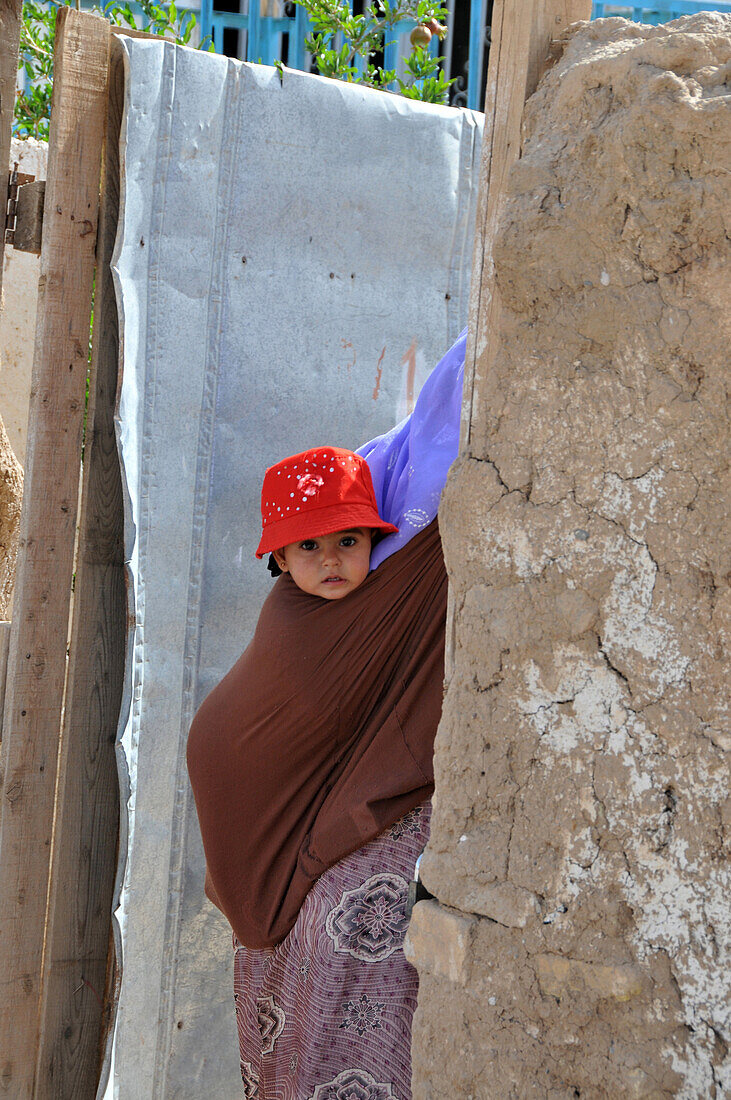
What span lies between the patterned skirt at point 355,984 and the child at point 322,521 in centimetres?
44

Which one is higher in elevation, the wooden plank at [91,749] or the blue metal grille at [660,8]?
the blue metal grille at [660,8]

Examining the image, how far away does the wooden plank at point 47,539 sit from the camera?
8.52ft

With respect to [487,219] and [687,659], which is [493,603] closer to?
[687,659]

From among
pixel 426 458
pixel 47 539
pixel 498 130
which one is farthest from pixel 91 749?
pixel 498 130

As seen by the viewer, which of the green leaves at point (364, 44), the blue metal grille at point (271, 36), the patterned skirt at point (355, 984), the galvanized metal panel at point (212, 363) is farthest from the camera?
the blue metal grille at point (271, 36)

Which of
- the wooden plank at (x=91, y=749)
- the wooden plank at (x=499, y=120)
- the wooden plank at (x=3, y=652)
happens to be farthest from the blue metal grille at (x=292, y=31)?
the wooden plank at (x=499, y=120)

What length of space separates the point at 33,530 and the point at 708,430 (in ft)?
5.87

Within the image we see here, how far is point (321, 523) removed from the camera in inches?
77.0

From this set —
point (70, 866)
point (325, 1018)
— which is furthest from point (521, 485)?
point (70, 866)

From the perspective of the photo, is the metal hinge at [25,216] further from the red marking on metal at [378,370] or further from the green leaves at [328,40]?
the green leaves at [328,40]

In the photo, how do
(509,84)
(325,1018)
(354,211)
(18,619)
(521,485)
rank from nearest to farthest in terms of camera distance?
(521,485)
(509,84)
(325,1018)
(18,619)
(354,211)

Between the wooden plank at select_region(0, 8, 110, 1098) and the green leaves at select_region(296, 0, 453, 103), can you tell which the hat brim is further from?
the green leaves at select_region(296, 0, 453, 103)

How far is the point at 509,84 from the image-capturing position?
154 cm

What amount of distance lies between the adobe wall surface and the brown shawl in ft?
1.38
